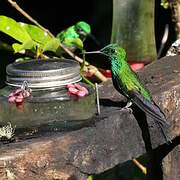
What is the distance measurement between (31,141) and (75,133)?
0.16 metres

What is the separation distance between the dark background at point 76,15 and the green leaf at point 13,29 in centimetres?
190

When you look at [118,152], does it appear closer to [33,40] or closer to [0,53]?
[33,40]

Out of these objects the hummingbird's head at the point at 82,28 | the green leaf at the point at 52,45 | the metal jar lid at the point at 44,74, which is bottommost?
the hummingbird's head at the point at 82,28

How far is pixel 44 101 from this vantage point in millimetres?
2012

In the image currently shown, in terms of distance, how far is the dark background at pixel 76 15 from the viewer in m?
4.97

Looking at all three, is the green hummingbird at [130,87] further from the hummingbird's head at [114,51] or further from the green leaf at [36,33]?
the green leaf at [36,33]

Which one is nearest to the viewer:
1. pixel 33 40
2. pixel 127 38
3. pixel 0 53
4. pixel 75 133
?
pixel 75 133

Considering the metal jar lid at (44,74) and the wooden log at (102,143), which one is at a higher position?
the metal jar lid at (44,74)

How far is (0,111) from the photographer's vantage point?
6.79 feet

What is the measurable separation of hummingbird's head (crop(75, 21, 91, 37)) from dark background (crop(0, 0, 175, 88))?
0.30 meters

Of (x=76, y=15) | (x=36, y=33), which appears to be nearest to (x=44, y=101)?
(x=36, y=33)

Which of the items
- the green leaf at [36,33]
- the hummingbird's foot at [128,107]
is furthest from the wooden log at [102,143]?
the green leaf at [36,33]

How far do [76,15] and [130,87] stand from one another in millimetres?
3378

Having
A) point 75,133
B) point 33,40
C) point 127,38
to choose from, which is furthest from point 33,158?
point 127,38
